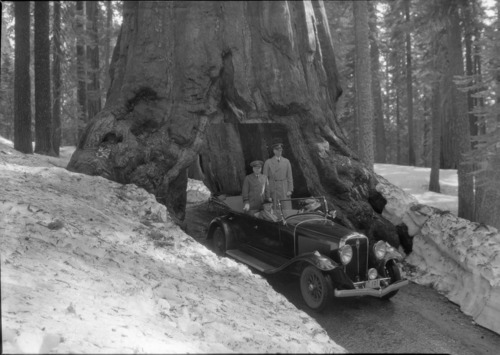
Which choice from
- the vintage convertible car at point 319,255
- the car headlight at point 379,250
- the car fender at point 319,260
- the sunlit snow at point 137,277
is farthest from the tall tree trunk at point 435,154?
the car fender at point 319,260

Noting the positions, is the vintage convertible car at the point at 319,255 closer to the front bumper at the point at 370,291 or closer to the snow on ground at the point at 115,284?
the front bumper at the point at 370,291

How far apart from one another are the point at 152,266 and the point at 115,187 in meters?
2.75

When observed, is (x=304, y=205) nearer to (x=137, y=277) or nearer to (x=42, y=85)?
(x=137, y=277)

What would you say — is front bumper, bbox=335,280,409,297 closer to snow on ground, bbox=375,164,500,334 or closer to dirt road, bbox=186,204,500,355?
dirt road, bbox=186,204,500,355

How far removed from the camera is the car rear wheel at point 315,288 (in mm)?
5961

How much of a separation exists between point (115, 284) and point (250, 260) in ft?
10.5

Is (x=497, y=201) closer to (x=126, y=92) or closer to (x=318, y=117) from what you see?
(x=318, y=117)

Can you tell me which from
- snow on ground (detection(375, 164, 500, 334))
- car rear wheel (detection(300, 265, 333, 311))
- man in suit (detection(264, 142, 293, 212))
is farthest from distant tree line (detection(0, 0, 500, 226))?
car rear wheel (detection(300, 265, 333, 311))

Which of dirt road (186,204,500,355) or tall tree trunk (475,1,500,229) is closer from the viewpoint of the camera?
dirt road (186,204,500,355)

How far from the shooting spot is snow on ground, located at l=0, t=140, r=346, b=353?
313 centimetres

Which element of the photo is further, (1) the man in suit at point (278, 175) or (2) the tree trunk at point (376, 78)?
(2) the tree trunk at point (376, 78)

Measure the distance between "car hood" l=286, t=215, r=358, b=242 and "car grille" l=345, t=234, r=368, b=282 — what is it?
13 cm

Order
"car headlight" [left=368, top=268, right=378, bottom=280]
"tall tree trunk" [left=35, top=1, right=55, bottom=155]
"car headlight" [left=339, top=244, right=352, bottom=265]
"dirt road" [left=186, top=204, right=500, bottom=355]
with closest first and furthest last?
1. "dirt road" [left=186, top=204, right=500, bottom=355]
2. "car headlight" [left=339, top=244, right=352, bottom=265]
3. "car headlight" [left=368, top=268, right=378, bottom=280]
4. "tall tree trunk" [left=35, top=1, right=55, bottom=155]

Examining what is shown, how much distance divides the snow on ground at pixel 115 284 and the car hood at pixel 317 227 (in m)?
1.21
